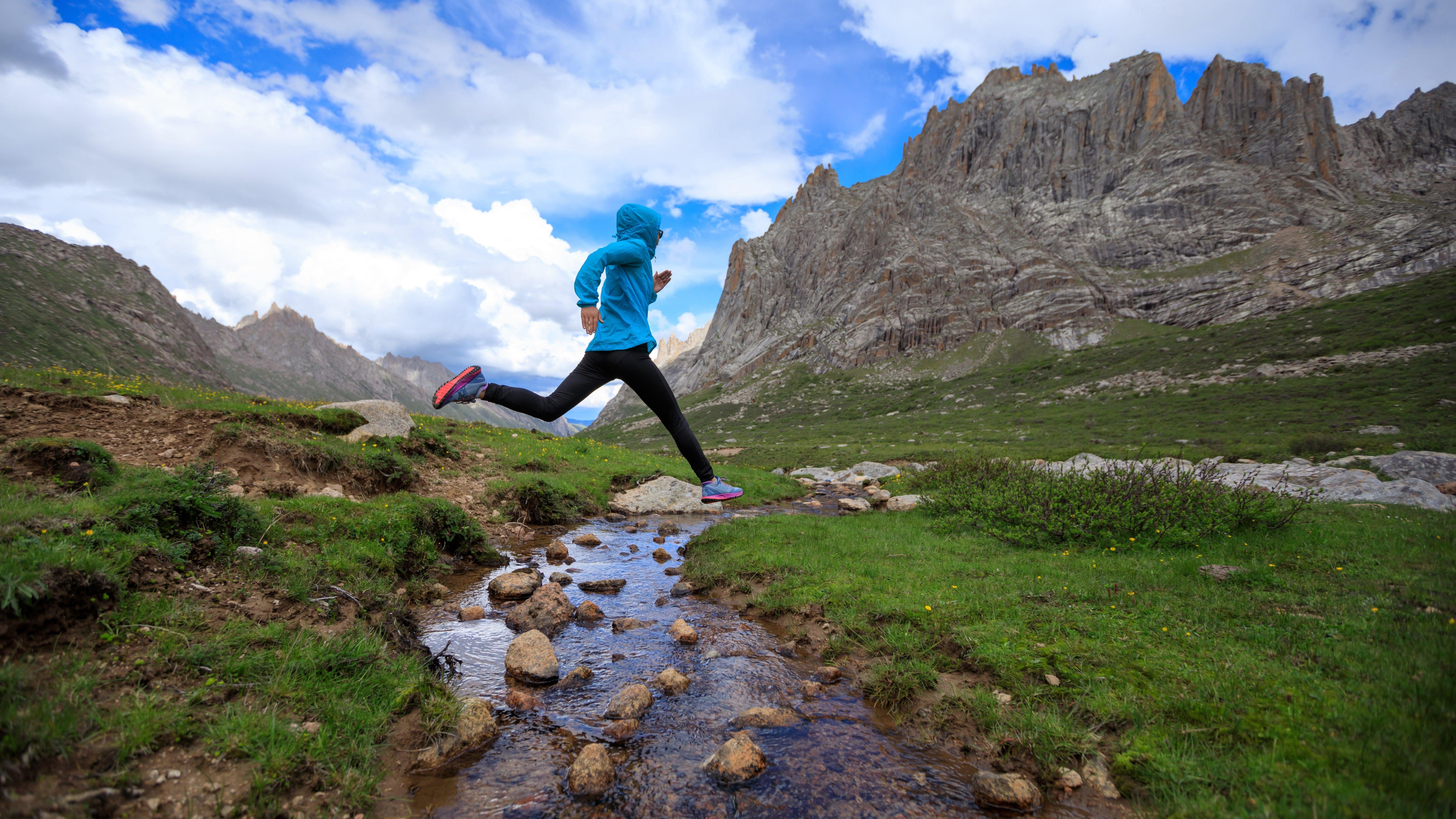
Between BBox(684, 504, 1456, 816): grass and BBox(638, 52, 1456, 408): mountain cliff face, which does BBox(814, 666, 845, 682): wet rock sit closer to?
BBox(684, 504, 1456, 816): grass

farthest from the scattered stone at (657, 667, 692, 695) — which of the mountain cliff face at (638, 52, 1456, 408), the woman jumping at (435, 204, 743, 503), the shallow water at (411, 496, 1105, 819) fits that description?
the mountain cliff face at (638, 52, 1456, 408)

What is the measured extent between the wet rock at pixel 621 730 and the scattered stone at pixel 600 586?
14.7 ft

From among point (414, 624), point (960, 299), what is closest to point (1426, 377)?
point (414, 624)

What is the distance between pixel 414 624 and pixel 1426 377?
89990 millimetres

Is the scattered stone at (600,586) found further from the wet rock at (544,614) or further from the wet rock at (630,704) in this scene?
the wet rock at (630,704)

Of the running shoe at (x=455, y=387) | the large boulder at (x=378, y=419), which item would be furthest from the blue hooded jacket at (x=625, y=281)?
the large boulder at (x=378, y=419)

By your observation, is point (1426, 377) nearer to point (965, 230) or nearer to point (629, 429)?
point (965, 230)

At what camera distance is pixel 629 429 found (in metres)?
185

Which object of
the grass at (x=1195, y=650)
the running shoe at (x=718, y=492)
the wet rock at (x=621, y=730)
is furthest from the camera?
the running shoe at (x=718, y=492)

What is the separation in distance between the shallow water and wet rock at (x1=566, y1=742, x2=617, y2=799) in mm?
81

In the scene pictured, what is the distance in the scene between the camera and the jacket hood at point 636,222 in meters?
7.96

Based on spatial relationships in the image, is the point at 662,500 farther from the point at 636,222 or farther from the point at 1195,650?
the point at 1195,650

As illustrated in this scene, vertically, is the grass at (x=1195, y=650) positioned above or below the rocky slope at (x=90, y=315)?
below

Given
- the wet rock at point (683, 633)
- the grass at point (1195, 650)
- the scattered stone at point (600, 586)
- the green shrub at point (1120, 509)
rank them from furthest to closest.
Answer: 1. the green shrub at point (1120, 509)
2. the scattered stone at point (600, 586)
3. the wet rock at point (683, 633)
4. the grass at point (1195, 650)
